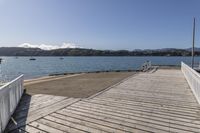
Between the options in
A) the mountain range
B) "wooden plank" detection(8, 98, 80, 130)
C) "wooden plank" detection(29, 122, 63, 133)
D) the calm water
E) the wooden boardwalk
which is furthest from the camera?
the mountain range

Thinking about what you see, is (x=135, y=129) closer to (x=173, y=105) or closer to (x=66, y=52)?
(x=173, y=105)

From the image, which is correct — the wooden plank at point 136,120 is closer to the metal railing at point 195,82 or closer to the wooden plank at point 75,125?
the wooden plank at point 75,125

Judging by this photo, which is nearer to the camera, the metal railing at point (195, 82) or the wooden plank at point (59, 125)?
the wooden plank at point (59, 125)

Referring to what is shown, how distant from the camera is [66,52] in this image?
183m

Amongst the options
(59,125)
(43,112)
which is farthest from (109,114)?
(43,112)

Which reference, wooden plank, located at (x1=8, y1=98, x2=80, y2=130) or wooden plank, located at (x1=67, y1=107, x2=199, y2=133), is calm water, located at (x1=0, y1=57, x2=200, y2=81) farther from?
wooden plank, located at (x1=67, y1=107, x2=199, y2=133)

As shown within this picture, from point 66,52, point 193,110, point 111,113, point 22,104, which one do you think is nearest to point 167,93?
point 193,110

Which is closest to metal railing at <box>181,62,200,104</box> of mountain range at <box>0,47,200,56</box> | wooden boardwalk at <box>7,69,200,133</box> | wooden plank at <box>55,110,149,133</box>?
wooden boardwalk at <box>7,69,200,133</box>

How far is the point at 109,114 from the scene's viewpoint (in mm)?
4762

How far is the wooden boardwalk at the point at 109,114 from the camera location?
3949 mm

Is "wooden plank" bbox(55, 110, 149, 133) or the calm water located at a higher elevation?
"wooden plank" bbox(55, 110, 149, 133)

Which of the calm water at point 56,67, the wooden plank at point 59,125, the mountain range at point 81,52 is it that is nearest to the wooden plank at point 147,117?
the wooden plank at point 59,125

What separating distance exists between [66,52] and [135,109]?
18102cm

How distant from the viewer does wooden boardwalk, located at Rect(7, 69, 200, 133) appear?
3.95 m
